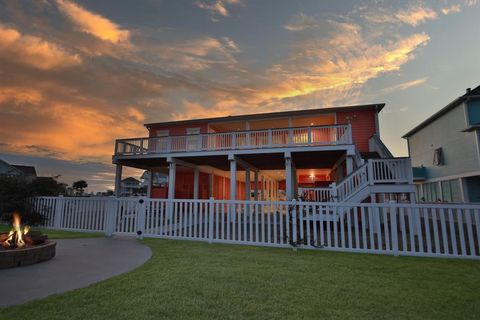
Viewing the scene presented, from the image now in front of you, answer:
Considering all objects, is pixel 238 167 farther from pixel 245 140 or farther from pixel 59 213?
pixel 59 213

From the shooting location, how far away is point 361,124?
44.2 ft

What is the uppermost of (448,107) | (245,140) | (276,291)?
(448,107)

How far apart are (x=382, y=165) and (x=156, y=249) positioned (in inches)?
327

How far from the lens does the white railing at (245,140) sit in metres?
11.1

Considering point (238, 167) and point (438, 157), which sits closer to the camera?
point (438, 157)

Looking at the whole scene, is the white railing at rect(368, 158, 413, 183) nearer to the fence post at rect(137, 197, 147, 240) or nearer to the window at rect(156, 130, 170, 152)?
the fence post at rect(137, 197, 147, 240)

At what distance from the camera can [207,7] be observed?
30.9ft

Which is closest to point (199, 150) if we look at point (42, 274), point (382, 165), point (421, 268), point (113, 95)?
point (113, 95)

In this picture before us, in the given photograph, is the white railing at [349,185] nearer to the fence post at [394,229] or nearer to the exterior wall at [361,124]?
the fence post at [394,229]

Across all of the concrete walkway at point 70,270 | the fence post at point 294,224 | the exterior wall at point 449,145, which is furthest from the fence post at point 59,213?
the exterior wall at point 449,145

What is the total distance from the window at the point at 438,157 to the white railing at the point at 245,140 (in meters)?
9.47

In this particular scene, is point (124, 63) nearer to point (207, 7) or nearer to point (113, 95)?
point (113, 95)

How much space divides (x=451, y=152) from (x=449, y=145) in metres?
0.49

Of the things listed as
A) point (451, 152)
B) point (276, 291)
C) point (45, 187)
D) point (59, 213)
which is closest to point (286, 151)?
point (276, 291)
